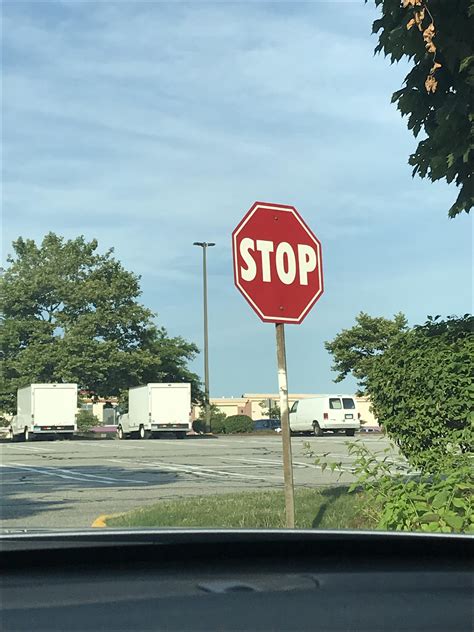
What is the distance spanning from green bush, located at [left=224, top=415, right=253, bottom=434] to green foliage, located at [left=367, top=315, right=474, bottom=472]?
1863 inches

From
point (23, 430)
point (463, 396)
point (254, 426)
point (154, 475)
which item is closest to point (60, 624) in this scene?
point (463, 396)

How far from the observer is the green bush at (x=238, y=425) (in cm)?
5600

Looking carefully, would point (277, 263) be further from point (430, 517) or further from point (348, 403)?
point (348, 403)

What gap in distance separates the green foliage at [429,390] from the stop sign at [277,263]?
170 cm

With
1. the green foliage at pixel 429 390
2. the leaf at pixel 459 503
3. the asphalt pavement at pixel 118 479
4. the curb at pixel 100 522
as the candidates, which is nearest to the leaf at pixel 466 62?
the green foliage at pixel 429 390

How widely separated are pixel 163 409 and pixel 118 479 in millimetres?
28036

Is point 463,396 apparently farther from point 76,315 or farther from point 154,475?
point 76,315

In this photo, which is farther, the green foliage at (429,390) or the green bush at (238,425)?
the green bush at (238,425)

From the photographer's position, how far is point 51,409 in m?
46.8

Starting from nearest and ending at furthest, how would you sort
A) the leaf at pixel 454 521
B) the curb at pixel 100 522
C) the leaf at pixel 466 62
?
the leaf at pixel 454 521, the leaf at pixel 466 62, the curb at pixel 100 522

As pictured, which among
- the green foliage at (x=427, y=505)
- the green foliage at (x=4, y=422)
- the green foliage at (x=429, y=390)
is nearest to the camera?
the green foliage at (x=427, y=505)

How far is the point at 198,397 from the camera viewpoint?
6025 centimetres

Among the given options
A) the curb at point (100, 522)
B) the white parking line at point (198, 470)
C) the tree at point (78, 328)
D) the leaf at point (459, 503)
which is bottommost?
the curb at point (100, 522)

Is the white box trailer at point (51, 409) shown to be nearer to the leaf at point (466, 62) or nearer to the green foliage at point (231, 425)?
the green foliage at point (231, 425)
